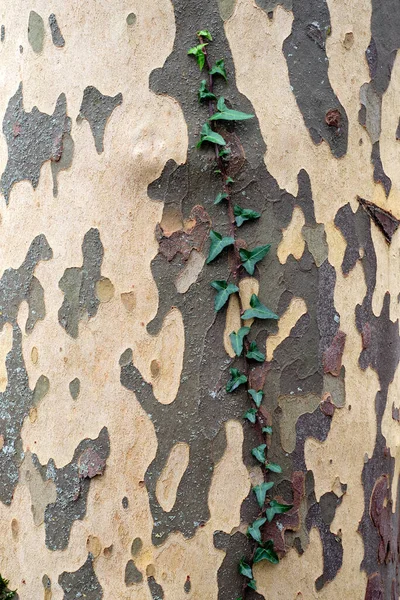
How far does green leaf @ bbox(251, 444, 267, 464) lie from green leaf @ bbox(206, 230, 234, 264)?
314 mm

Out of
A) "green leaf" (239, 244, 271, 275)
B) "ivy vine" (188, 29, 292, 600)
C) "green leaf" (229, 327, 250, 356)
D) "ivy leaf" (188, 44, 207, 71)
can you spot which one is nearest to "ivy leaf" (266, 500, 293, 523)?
"ivy vine" (188, 29, 292, 600)

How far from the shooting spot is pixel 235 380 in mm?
1074

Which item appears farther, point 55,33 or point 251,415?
point 55,33

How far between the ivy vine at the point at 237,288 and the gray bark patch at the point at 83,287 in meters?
0.19

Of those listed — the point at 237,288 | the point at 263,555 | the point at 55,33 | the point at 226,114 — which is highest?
the point at 55,33

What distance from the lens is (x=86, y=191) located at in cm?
113

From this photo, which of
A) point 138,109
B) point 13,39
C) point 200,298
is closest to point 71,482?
point 200,298

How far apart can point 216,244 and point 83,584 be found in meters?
0.59

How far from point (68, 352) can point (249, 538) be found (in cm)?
42

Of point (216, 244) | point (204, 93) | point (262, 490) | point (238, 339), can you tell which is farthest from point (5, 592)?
point (204, 93)

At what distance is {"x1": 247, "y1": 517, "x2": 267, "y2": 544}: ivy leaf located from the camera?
1.05 metres

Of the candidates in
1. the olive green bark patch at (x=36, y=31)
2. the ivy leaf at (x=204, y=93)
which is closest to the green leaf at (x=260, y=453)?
the ivy leaf at (x=204, y=93)

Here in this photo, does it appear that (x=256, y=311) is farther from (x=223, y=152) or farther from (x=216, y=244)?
(x=223, y=152)

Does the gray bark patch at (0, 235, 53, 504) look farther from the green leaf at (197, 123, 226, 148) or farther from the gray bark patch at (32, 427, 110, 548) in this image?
the green leaf at (197, 123, 226, 148)
